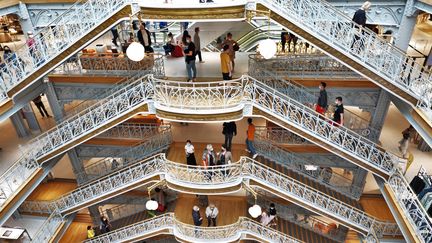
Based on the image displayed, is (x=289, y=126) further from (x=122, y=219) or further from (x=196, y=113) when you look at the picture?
(x=122, y=219)

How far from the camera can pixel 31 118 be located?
14250mm

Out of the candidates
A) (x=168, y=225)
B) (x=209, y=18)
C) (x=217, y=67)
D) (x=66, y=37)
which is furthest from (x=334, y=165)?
(x=66, y=37)

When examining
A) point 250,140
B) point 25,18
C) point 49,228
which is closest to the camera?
point 25,18

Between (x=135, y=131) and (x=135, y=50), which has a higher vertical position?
(x=135, y=50)

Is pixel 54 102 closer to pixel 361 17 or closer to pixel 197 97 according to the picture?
pixel 197 97

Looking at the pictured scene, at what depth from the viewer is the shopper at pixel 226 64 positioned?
1033cm

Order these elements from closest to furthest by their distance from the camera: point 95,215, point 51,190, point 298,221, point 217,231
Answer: point 217,231 < point 298,221 < point 51,190 < point 95,215

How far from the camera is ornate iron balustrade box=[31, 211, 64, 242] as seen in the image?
1180 cm

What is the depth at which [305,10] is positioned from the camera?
8281mm

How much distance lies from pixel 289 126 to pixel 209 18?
3818 millimetres

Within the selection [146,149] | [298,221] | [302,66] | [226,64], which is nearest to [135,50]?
[226,64]

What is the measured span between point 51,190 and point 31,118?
325 cm

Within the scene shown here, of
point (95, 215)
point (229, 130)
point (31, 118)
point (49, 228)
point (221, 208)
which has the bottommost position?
point (95, 215)

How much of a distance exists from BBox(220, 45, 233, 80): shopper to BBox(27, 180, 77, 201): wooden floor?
28.9ft
